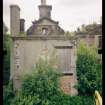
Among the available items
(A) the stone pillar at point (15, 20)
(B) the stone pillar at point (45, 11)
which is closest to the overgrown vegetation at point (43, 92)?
(A) the stone pillar at point (15, 20)

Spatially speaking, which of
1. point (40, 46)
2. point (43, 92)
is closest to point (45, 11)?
point (40, 46)

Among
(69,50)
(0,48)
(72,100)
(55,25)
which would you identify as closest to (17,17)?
(55,25)

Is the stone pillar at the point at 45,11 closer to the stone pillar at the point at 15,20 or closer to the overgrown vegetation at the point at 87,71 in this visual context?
the stone pillar at the point at 15,20

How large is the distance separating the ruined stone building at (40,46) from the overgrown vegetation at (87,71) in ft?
0.61

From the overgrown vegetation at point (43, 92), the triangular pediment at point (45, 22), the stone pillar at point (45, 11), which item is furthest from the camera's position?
the overgrown vegetation at point (43, 92)

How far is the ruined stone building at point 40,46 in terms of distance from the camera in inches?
300

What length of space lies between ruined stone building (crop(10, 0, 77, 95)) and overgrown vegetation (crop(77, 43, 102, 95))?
0.19m

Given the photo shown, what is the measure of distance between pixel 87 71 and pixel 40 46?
1.30 metres

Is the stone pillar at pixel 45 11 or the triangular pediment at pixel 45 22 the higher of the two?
the stone pillar at pixel 45 11

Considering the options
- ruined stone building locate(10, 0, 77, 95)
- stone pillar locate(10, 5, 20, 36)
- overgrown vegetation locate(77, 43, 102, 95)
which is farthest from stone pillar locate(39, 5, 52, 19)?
overgrown vegetation locate(77, 43, 102, 95)

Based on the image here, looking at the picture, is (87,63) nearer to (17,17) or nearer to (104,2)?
(17,17)

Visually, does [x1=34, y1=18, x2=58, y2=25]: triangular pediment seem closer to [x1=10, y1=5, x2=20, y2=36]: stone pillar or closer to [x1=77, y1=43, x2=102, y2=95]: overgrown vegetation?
[x1=10, y1=5, x2=20, y2=36]: stone pillar

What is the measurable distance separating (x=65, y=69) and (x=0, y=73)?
7.53 m

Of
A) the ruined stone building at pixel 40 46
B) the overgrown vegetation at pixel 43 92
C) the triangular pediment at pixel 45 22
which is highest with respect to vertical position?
the triangular pediment at pixel 45 22
